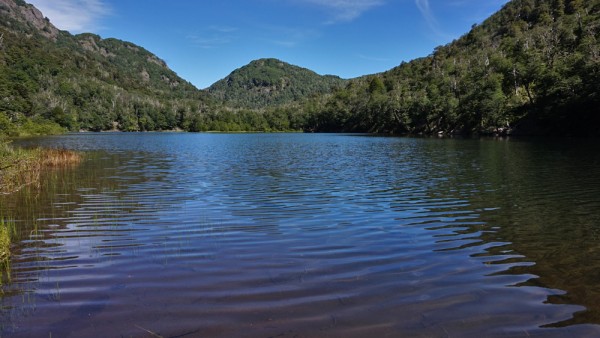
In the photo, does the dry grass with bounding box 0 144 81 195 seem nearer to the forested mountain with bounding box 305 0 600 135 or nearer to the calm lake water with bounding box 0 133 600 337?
the calm lake water with bounding box 0 133 600 337

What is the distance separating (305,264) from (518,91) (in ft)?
350

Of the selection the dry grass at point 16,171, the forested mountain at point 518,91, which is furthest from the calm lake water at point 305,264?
the forested mountain at point 518,91

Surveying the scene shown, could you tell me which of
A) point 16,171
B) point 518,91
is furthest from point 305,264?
point 518,91

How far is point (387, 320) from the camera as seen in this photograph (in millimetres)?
6465

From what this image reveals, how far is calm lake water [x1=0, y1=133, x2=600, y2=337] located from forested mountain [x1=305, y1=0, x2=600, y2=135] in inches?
2592

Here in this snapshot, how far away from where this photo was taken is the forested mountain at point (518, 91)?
73.8 meters

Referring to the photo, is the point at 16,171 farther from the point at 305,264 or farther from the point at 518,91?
the point at 518,91

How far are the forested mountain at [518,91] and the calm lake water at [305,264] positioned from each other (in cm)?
Answer: 6583

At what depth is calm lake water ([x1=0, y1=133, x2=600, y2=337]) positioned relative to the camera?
6.43 m

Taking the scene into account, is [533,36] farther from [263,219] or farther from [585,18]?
[263,219]

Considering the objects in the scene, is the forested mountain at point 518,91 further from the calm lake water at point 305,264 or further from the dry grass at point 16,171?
the dry grass at point 16,171

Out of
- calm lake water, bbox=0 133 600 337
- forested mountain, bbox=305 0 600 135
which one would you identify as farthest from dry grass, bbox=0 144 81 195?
forested mountain, bbox=305 0 600 135

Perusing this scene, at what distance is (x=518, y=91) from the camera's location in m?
100

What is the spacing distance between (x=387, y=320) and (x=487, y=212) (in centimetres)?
1049
